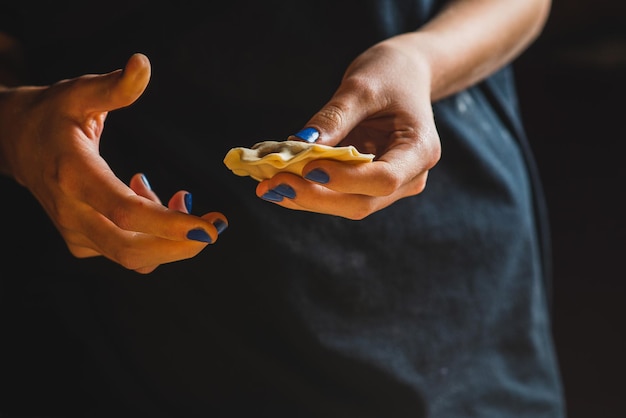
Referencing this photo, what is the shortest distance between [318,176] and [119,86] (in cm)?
16

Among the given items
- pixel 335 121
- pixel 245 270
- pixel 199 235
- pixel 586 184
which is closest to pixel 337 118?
pixel 335 121

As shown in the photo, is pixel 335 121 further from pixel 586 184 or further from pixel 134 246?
pixel 586 184

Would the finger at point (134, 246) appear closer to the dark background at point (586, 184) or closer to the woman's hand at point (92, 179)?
the woman's hand at point (92, 179)

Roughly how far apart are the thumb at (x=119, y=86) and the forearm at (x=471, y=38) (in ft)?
0.96

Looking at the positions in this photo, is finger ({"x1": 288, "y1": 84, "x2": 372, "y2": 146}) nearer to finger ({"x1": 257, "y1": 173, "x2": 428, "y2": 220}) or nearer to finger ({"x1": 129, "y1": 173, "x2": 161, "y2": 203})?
finger ({"x1": 257, "y1": 173, "x2": 428, "y2": 220})

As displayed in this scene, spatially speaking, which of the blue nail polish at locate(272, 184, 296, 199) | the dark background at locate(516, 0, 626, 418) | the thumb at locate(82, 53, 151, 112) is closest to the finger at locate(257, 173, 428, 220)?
the blue nail polish at locate(272, 184, 296, 199)

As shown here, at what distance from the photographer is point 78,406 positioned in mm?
752

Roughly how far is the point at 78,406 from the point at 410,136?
0.47 meters

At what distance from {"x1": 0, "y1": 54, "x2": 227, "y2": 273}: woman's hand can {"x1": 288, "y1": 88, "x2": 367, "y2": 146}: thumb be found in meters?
0.09

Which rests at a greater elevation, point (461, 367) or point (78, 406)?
point (461, 367)

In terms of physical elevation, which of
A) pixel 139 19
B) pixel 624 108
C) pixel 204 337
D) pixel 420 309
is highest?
pixel 624 108

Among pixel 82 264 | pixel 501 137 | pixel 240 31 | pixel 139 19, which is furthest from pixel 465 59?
pixel 82 264

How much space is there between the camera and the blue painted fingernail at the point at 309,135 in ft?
1.67

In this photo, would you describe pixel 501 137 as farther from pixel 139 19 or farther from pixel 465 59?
pixel 139 19
